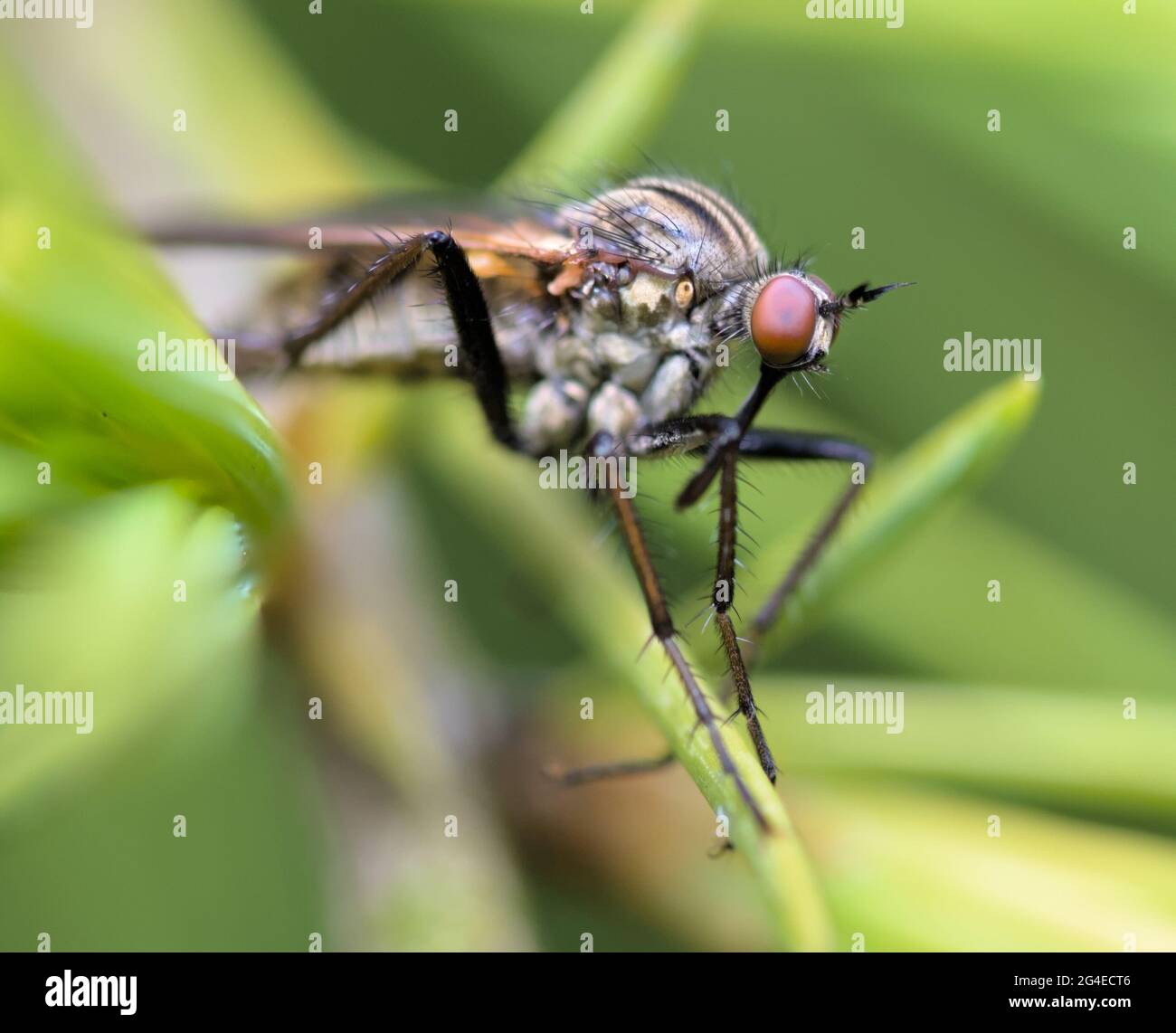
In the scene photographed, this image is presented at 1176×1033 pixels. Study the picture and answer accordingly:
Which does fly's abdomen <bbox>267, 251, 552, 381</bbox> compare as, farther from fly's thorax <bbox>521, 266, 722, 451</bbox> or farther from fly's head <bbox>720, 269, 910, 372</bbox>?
fly's head <bbox>720, 269, 910, 372</bbox>

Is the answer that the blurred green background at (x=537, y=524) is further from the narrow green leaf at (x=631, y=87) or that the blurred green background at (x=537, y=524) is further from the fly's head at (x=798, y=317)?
the fly's head at (x=798, y=317)

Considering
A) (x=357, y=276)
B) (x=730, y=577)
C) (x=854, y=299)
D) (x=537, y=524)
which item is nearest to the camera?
(x=730, y=577)

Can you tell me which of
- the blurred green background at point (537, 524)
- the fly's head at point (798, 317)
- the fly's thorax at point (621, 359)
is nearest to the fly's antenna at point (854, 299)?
the fly's head at point (798, 317)

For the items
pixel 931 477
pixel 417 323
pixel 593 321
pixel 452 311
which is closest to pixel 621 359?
pixel 593 321

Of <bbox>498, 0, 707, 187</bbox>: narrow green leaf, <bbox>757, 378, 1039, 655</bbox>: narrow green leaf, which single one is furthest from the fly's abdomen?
<bbox>757, 378, 1039, 655</bbox>: narrow green leaf

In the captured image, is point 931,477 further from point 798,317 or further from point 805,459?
point 805,459

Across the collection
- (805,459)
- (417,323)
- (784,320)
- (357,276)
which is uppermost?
(357,276)

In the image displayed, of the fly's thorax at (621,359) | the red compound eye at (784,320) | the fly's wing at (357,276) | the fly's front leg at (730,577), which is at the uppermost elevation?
the fly's wing at (357,276)
